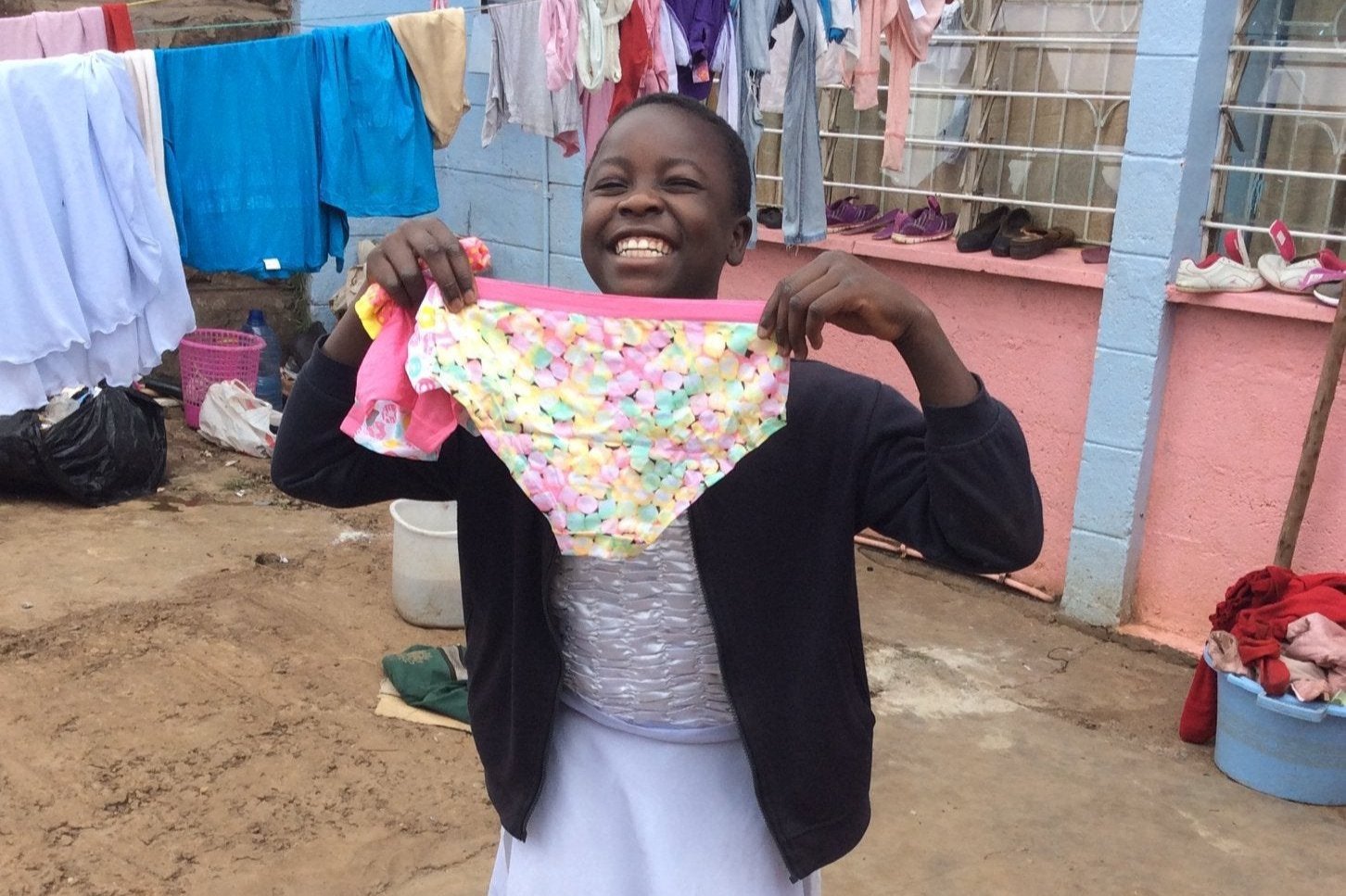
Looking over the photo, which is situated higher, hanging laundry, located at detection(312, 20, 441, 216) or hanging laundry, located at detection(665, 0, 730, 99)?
hanging laundry, located at detection(665, 0, 730, 99)

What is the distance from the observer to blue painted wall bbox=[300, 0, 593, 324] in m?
6.89

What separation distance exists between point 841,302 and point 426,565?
352cm

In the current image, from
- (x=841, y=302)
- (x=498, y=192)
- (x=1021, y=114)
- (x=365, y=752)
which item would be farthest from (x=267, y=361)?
(x=841, y=302)

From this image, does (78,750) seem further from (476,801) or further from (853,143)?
(853,143)

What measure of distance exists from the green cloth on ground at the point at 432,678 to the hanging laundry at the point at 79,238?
50.3 inches

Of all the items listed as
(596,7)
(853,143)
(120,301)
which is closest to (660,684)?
(120,301)

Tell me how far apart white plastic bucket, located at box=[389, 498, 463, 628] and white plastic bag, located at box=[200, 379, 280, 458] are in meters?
2.23

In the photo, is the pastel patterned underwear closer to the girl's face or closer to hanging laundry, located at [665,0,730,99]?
the girl's face

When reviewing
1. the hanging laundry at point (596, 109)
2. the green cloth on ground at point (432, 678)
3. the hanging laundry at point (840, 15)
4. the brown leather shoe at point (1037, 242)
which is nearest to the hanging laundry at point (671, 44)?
the hanging laundry at point (596, 109)

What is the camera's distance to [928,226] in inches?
220

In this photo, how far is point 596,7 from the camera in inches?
178

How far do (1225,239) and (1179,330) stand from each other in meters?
0.36

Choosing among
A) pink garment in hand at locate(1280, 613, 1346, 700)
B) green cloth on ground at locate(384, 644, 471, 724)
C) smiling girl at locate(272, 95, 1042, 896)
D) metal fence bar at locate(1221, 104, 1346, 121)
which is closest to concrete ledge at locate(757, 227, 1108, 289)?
metal fence bar at locate(1221, 104, 1346, 121)

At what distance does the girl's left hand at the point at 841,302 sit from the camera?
4.90 ft
